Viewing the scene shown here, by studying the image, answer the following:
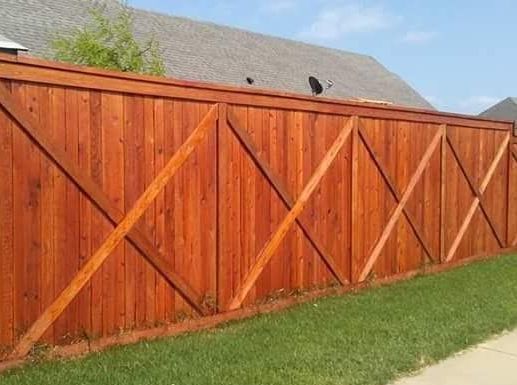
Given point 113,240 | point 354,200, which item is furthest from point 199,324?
point 354,200

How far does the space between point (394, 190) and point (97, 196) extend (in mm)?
4671

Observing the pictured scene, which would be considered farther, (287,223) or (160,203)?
(287,223)

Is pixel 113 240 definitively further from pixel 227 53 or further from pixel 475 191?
pixel 227 53

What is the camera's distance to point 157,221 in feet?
19.4

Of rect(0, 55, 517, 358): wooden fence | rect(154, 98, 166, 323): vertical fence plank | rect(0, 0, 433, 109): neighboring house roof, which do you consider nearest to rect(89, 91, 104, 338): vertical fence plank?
rect(0, 55, 517, 358): wooden fence

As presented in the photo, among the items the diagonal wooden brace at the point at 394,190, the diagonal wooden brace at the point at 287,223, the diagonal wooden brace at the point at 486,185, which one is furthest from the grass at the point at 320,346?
the diagonal wooden brace at the point at 486,185

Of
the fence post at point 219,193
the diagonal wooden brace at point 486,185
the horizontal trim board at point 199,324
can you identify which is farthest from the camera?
the diagonal wooden brace at point 486,185

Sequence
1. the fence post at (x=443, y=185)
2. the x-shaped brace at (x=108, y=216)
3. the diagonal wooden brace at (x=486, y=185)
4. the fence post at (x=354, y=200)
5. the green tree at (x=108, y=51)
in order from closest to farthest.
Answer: the x-shaped brace at (x=108, y=216) < the fence post at (x=354, y=200) < the fence post at (x=443, y=185) < the diagonal wooden brace at (x=486, y=185) < the green tree at (x=108, y=51)

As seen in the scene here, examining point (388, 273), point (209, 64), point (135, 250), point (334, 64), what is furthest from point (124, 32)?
point (334, 64)

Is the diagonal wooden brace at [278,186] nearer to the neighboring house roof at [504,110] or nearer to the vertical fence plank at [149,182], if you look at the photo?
the vertical fence plank at [149,182]

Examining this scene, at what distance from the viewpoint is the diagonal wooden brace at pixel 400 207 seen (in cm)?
858

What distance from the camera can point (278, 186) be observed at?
23.3 feet

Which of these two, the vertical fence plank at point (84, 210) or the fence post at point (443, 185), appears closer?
the vertical fence plank at point (84, 210)

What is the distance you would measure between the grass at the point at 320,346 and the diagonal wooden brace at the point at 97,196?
17.7 inches
